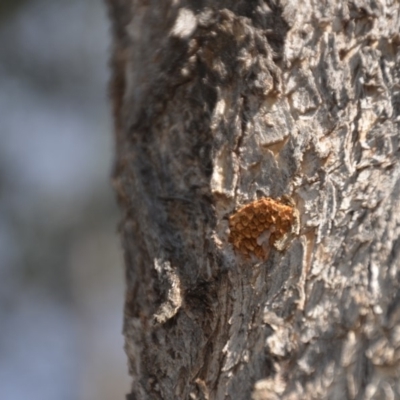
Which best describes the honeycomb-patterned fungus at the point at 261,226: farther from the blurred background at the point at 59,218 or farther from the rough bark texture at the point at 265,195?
the blurred background at the point at 59,218

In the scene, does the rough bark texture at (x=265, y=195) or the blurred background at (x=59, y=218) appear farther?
Result: the blurred background at (x=59, y=218)

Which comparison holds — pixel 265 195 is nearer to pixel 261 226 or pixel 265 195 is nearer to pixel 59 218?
pixel 261 226

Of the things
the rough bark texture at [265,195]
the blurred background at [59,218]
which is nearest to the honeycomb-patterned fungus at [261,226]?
the rough bark texture at [265,195]

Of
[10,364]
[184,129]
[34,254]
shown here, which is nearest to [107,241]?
[34,254]

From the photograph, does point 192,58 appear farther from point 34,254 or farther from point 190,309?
point 34,254

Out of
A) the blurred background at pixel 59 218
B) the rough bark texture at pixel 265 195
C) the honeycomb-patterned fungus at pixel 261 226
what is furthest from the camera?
the blurred background at pixel 59 218

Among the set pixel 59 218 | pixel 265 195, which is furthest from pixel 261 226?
pixel 59 218

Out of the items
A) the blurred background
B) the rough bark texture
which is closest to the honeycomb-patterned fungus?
the rough bark texture

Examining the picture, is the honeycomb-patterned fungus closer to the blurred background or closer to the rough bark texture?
the rough bark texture
